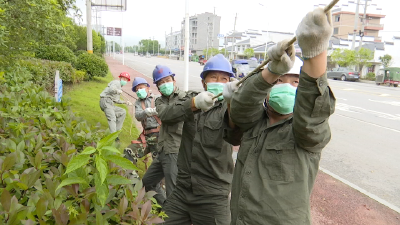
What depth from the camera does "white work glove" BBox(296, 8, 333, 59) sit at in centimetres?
113

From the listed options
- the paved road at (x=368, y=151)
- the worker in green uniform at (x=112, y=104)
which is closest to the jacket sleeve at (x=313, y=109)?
the paved road at (x=368, y=151)

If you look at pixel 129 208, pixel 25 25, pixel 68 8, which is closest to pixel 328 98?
pixel 129 208

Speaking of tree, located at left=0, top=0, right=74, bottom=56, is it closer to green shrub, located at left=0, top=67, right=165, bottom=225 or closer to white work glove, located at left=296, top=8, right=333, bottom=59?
green shrub, located at left=0, top=67, right=165, bottom=225

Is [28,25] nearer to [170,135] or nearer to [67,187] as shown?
[170,135]

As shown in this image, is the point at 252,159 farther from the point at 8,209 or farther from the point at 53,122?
the point at 53,122

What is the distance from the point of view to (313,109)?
1.32 m

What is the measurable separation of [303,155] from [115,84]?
5502mm

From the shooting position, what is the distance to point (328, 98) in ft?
4.31

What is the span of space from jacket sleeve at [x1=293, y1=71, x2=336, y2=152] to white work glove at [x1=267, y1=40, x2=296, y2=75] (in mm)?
112

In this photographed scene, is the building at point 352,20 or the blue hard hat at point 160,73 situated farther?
the building at point 352,20

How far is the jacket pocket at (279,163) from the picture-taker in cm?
154

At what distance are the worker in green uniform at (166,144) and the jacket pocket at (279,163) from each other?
1834 mm

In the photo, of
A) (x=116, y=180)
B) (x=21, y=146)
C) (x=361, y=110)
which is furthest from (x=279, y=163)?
(x=361, y=110)

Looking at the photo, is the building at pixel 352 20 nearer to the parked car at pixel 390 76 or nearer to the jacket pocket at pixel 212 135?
the parked car at pixel 390 76
